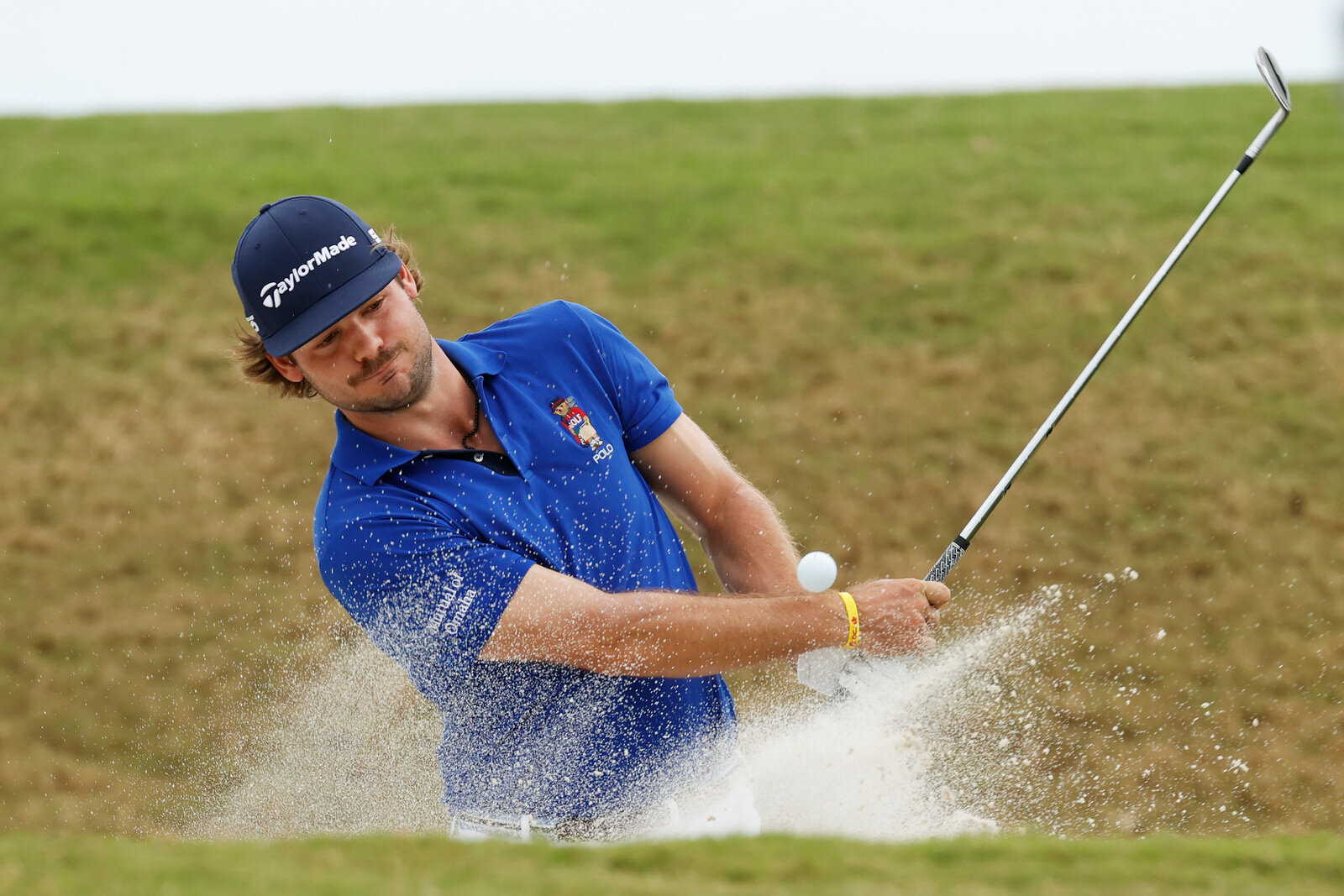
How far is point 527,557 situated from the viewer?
2979 mm

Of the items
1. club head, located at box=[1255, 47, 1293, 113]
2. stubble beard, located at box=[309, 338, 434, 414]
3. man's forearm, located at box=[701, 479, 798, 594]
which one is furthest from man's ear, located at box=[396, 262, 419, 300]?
club head, located at box=[1255, 47, 1293, 113]

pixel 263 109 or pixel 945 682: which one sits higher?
pixel 945 682

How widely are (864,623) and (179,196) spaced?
10169 mm

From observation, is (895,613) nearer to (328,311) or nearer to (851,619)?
(851,619)

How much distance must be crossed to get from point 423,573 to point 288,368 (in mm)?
731

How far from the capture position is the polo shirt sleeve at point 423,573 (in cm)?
284

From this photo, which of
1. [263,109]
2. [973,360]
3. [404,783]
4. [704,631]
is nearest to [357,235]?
[704,631]

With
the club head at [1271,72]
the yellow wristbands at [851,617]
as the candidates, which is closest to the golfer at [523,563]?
the yellow wristbands at [851,617]

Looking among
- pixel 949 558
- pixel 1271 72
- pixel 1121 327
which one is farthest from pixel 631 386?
pixel 1271 72

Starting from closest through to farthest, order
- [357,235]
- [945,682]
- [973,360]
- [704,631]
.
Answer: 1. [704,631]
2. [357,235]
3. [945,682]
4. [973,360]

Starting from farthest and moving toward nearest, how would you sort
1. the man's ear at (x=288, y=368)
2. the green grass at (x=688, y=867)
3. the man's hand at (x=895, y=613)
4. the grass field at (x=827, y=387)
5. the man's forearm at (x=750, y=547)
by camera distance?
the grass field at (x=827, y=387) → the man's forearm at (x=750, y=547) → the man's ear at (x=288, y=368) → the man's hand at (x=895, y=613) → the green grass at (x=688, y=867)

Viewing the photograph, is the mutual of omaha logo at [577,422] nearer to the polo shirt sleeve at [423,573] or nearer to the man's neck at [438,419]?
the man's neck at [438,419]

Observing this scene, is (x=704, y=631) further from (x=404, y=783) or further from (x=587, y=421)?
(x=404, y=783)

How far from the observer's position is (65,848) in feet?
7.30
